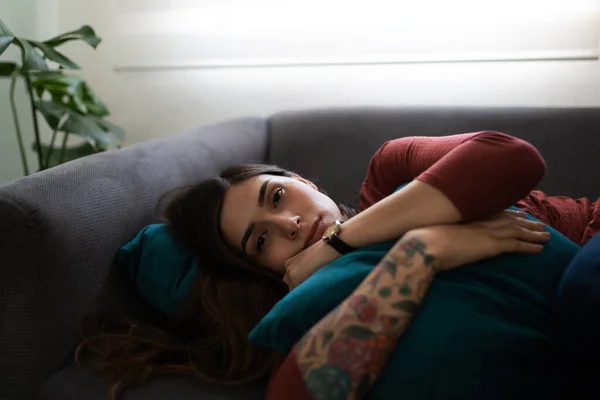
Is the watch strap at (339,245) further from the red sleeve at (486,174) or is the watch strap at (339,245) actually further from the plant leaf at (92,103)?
the plant leaf at (92,103)

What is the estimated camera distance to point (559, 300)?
781 mm

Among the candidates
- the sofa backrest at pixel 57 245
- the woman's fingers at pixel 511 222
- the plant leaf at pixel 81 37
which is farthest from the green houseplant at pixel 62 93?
the woman's fingers at pixel 511 222

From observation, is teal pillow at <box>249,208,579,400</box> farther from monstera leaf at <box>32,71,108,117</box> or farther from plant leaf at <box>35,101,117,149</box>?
monstera leaf at <box>32,71,108,117</box>

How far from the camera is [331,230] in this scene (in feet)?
3.39

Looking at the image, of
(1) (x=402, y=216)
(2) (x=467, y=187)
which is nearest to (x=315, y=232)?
(1) (x=402, y=216)

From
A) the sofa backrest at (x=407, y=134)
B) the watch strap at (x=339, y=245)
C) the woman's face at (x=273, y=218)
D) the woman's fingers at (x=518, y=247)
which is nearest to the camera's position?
the woman's fingers at (x=518, y=247)

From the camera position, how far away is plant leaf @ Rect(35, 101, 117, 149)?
5.63 ft

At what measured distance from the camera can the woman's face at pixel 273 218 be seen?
1.10m

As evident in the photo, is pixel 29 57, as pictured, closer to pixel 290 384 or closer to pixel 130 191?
pixel 130 191

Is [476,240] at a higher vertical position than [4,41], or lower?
lower

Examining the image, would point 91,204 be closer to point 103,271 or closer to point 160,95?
point 103,271

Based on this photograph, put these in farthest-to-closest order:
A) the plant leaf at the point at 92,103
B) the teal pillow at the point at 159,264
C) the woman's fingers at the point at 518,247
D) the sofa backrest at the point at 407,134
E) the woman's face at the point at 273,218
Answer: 1. the plant leaf at the point at 92,103
2. the sofa backrest at the point at 407,134
3. the teal pillow at the point at 159,264
4. the woman's face at the point at 273,218
5. the woman's fingers at the point at 518,247

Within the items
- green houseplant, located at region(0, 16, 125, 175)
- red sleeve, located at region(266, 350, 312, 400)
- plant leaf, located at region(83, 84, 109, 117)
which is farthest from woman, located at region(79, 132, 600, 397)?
plant leaf, located at region(83, 84, 109, 117)

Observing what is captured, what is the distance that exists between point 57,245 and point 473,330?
73cm
